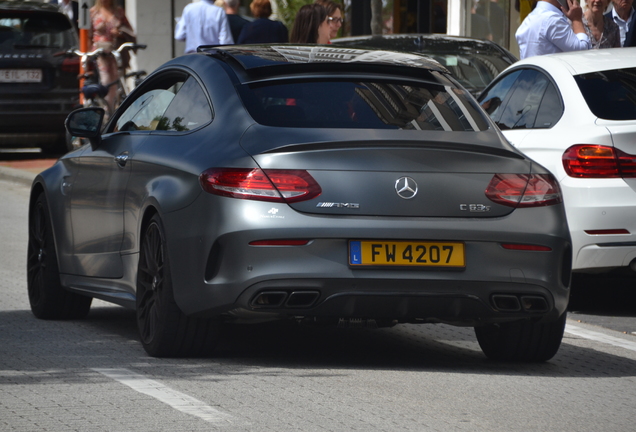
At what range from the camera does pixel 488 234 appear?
237 inches

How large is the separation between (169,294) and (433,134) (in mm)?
1392

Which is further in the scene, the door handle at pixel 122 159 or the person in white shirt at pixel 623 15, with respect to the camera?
the person in white shirt at pixel 623 15

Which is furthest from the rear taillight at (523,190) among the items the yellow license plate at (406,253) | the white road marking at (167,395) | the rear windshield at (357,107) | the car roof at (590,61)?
the car roof at (590,61)

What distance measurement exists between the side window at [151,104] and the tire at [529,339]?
196cm

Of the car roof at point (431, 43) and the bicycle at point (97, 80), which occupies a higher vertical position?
the car roof at point (431, 43)

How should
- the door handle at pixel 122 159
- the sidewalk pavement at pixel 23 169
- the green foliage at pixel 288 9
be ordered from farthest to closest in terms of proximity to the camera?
1. the green foliage at pixel 288 9
2. the sidewalk pavement at pixel 23 169
3. the door handle at pixel 122 159

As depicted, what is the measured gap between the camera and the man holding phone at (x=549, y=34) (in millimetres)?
11750

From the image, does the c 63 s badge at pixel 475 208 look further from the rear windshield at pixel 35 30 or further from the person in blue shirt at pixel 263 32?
the rear windshield at pixel 35 30

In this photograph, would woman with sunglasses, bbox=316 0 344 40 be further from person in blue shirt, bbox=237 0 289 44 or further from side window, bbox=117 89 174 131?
side window, bbox=117 89 174 131

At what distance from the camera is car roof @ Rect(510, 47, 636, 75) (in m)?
8.81

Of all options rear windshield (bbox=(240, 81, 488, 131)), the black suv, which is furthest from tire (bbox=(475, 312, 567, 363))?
the black suv

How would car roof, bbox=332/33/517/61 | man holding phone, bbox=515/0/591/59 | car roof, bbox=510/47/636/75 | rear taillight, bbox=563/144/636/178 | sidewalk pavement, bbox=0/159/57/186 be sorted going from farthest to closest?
sidewalk pavement, bbox=0/159/57/186 < car roof, bbox=332/33/517/61 < man holding phone, bbox=515/0/591/59 < car roof, bbox=510/47/636/75 < rear taillight, bbox=563/144/636/178

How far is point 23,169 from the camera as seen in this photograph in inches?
692

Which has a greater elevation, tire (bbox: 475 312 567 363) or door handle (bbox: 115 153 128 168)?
door handle (bbox: 115 153 128 168)
